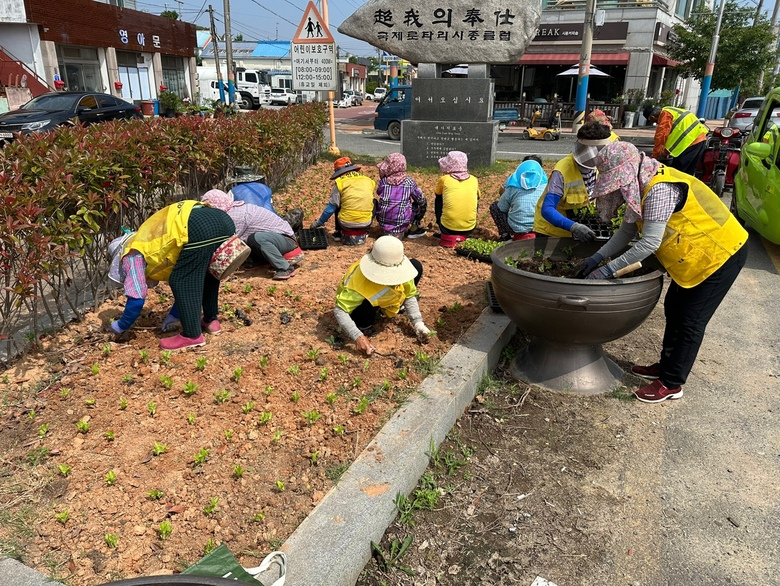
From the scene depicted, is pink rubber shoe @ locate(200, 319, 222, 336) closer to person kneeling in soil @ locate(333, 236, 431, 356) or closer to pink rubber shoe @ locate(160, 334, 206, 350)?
pink rubber shoe @ locate(160, 334, 206, 350)

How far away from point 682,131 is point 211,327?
6039 millimetres

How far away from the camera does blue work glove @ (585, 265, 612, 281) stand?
10.9ft

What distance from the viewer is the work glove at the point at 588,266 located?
3.53 m

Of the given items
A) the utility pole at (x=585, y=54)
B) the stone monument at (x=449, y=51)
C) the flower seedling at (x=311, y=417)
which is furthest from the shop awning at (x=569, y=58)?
the flower seedling at (x=311, y=417)

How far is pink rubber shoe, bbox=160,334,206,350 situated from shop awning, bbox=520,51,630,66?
25.7m

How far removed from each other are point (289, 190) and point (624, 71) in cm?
2394

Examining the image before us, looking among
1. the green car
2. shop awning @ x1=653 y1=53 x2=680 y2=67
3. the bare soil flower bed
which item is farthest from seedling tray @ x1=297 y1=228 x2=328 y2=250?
shop awning @ x1=653 y1=53 x2=680 y2=67

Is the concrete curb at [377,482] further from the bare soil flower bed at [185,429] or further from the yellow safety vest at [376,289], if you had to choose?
the yellow safety vest at [376,289]

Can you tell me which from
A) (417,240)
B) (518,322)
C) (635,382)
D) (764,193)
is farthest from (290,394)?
(764,193)

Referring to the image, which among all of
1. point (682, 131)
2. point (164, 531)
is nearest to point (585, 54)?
point (682, 131)

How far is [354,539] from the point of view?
7.27 feet

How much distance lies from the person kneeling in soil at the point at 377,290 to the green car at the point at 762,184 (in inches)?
187

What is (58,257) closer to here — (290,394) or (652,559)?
(290,394)

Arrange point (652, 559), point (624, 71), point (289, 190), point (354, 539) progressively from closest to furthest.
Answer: point (354, 539)
point (652, 559)
point (289, 190)
point (624, 71)
